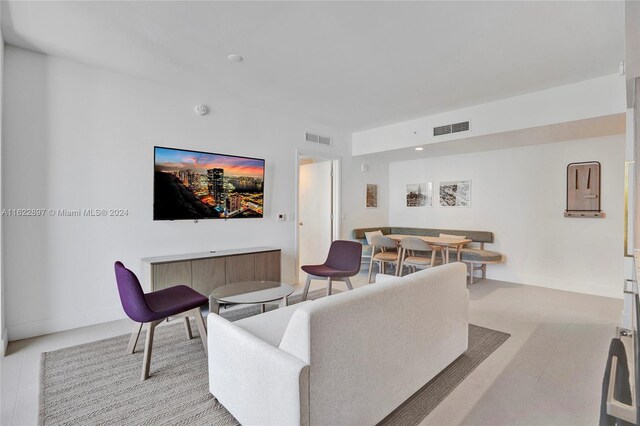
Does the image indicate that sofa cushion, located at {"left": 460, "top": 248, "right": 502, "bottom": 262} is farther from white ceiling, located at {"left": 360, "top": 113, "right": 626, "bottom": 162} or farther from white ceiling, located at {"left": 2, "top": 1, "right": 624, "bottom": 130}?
white ceiling, located at {"left": 2, "top": 1, "right": 624, "bottom": 130}

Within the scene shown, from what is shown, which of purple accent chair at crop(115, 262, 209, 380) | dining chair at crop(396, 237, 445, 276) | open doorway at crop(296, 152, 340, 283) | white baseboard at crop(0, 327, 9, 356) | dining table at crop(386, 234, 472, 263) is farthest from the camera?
open doorway at crop(296, 152, 340, 283)

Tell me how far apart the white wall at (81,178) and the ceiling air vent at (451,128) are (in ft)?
10.6

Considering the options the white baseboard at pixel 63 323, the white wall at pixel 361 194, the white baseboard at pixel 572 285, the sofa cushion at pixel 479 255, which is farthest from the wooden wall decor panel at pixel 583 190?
the white baseboard at pixel 63 323

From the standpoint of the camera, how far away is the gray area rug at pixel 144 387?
1.78 m

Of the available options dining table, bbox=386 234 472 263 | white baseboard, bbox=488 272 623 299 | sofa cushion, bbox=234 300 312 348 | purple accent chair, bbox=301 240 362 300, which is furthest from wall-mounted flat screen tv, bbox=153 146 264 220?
white baseboard, bbox=488 272 623 299

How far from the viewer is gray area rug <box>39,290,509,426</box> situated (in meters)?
1.78

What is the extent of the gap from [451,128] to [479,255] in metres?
2.07

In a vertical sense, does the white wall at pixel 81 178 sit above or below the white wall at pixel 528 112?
below

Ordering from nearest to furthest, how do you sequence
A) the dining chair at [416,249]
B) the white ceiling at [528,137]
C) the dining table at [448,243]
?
1. the white ceiling at [528,137]
2. the dining chair at [416,249]
3. the dining table at [448,243]

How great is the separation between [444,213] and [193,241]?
458cm

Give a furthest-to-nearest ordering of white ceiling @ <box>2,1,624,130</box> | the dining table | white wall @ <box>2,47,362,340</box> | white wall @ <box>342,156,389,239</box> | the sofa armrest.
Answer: white wall @ <box>342,156,389,239</box> → the dining table → white wall @ <box>2,47,362,340</box> → white ceiling @ <box>2,1,624,130</box> → the sofa armrest

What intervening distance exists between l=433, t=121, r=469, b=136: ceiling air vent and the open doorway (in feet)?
5.85

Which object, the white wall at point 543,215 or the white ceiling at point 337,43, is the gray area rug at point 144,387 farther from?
the white wall at point 543,215

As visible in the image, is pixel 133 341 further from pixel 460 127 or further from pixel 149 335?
pixel 460 127
